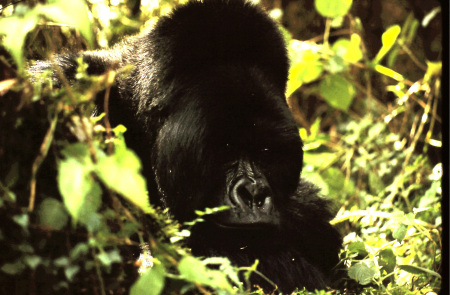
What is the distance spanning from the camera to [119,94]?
7.48 feet

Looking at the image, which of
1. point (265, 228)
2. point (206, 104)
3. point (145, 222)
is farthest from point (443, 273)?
point (145, 222)

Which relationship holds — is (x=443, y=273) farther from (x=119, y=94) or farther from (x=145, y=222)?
(x=119, y=94)

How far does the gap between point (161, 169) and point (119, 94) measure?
0.43 meters

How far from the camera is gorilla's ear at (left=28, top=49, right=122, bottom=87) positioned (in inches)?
86.4

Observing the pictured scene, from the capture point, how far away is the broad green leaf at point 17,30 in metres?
0.94

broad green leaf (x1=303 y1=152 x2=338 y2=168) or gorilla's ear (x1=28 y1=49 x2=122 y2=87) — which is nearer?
gorilla's ear (x1=28 y1=49 x2=122 y2=87)

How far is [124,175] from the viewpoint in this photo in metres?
0.95

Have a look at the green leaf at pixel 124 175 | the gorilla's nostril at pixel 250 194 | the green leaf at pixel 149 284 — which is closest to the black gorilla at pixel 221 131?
the gorilla's nostril at pixel 250 194

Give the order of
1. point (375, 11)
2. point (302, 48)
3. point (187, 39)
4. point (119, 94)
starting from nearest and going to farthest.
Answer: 1. point (187, 39)
2. point (119, 94)
3. point (302, 48)
4. point (375, 11)

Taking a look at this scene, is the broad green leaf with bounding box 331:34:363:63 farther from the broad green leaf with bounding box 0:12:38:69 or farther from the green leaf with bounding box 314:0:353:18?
the broad green leaf with bounding box 0:12:38:69

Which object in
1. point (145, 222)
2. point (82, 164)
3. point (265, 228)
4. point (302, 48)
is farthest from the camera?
point (302, 48)

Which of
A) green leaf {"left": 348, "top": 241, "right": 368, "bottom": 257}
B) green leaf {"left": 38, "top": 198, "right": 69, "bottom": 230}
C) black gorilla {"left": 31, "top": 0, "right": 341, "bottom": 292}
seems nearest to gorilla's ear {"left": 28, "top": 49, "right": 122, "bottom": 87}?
black gorilla {"left": 31, "top": 0, "right": 341, "bottom": 292}

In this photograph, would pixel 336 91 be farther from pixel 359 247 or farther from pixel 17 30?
pixel 17 30

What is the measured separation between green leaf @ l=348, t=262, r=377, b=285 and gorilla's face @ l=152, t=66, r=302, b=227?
0.33 meters
